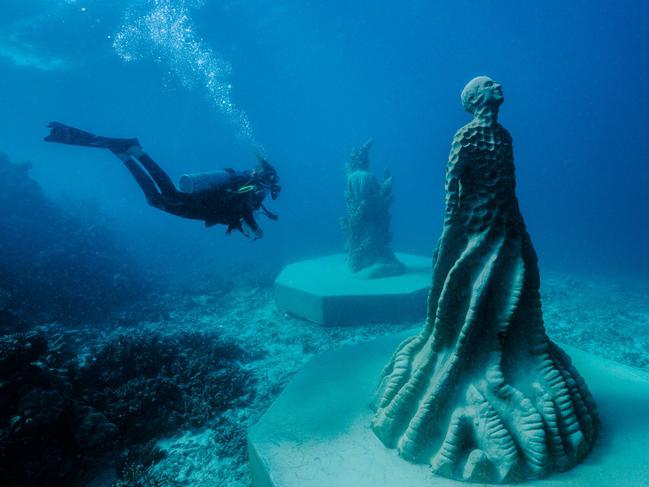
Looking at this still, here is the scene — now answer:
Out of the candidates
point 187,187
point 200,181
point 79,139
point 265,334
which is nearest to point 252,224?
point 200,181

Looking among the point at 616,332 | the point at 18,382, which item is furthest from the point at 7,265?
the point at 616,332

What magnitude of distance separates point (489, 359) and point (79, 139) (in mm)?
5562

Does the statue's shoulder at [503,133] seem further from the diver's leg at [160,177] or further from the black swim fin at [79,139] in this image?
the black swim fin at [79,139]

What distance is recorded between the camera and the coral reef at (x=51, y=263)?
10.3 metres

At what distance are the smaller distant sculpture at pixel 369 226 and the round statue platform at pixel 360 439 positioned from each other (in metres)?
6.19

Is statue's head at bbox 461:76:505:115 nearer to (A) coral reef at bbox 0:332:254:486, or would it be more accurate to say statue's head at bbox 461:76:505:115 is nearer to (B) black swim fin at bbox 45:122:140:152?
(B) black swim fin at bbox 45:122:140:152

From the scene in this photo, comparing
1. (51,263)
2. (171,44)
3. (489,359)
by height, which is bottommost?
(51,263)

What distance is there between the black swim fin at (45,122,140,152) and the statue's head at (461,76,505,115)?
15.1 feet

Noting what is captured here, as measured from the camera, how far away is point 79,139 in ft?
15.0

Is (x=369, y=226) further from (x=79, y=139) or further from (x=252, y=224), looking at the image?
(x=79, y=139)

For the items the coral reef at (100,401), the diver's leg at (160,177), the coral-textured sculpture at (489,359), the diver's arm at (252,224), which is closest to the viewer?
the coral-textured sculpture at (489,359)

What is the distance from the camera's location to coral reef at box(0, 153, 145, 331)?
10.3 meters

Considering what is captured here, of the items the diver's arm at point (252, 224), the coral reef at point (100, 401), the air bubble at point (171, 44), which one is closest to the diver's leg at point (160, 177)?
the diver's arm at point (252, 224)

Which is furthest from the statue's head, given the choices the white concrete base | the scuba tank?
the white concrete base
